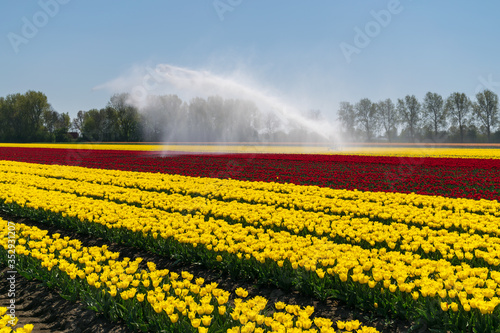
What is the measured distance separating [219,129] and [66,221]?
85.8 m

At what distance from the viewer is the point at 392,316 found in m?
4.83

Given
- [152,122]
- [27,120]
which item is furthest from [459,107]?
[27,120]

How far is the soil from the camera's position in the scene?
4.93 metres

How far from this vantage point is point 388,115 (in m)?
93.3

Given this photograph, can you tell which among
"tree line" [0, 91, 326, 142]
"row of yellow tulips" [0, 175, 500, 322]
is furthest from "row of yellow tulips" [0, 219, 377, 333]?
"tree line" [0, 91, 326, 142]

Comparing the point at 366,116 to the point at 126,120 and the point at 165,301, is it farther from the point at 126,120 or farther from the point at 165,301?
the point at 165,301

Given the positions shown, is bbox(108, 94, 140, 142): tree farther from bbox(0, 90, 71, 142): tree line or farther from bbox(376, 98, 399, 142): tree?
bbox(376, 98, 399, 142): tree

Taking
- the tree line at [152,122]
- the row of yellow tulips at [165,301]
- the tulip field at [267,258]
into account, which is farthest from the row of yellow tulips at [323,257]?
the tree line at [152,122]

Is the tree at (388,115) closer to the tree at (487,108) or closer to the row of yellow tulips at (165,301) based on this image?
the tree at (487,108)

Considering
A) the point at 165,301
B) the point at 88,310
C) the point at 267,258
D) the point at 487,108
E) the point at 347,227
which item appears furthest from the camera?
the point at 487,108

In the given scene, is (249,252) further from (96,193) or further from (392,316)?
(96,193)

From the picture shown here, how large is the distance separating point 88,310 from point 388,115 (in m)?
96.4

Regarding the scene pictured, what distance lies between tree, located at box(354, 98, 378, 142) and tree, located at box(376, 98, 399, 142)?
1381 mm

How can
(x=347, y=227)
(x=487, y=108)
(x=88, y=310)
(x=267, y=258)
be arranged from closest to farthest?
(x=88, y=310), (x=267, y=258), (x=347, y=227), (x=487, y=108)
